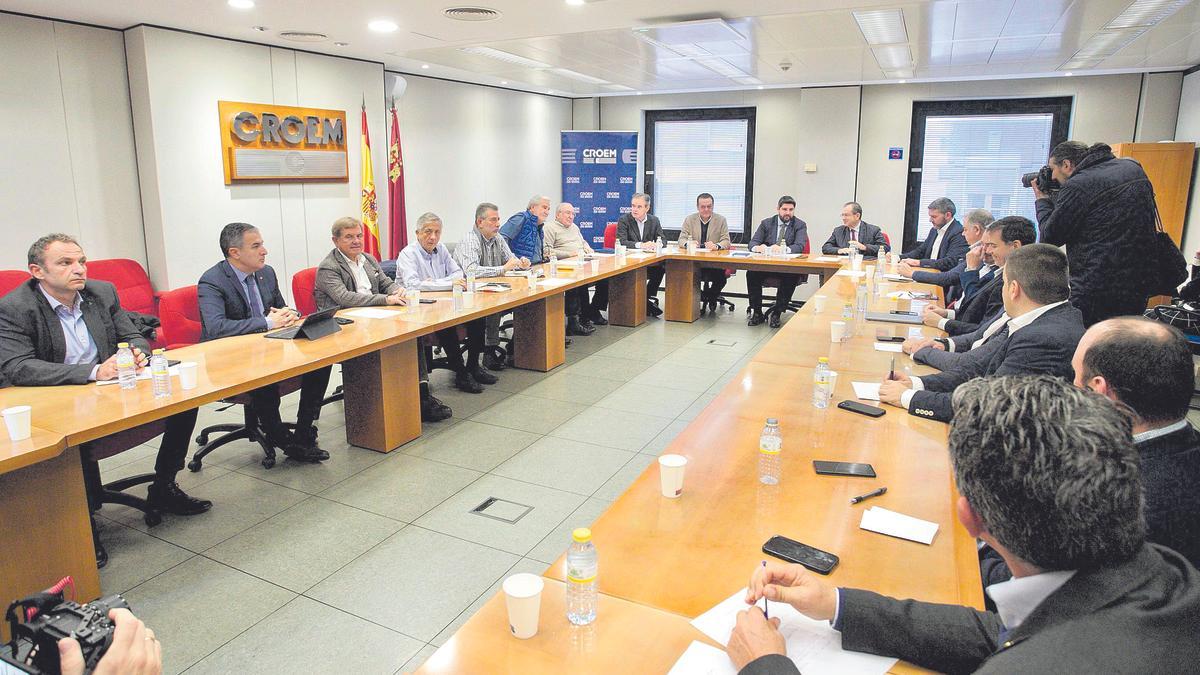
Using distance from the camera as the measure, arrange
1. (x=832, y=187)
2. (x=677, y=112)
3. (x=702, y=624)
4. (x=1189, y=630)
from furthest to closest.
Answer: (x=677, y=112), (x=832, y=187), (x=702, y=624), (x=1189, y=630)

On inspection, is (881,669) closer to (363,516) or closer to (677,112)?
(363,516)

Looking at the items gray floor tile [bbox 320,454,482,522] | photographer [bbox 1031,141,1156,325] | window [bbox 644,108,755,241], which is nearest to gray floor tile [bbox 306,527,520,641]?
gray floor tile [bbox 320,454,482,522]

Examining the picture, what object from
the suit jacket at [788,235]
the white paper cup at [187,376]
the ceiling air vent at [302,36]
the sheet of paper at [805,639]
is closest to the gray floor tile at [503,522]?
the white paper cup at [187,376]

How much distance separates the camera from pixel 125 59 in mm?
5668

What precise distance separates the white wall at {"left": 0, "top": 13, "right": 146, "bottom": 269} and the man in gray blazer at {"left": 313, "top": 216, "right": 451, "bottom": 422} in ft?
7.83

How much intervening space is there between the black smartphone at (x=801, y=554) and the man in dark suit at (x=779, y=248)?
20.4 ft

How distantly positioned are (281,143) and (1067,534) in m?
6.86

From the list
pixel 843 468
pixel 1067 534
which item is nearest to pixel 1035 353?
pixel 843 468

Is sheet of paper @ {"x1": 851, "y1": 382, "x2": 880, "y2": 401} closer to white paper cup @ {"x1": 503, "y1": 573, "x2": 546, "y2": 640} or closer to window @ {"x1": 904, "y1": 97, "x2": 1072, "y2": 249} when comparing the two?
white paper cup @ {"x1": 503, "y1": 573, "x2": 546, "y2": 640}

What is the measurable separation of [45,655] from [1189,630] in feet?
5.66

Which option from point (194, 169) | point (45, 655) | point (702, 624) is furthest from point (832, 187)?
point (45, 655)

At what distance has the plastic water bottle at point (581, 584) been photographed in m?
1.48

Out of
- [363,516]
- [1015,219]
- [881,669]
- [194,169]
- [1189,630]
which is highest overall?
[194,169]

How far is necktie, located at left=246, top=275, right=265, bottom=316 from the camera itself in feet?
13.1
